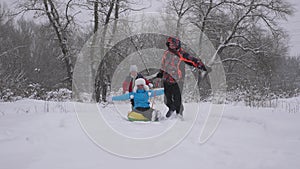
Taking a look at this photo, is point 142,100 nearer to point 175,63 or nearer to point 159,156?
point 175,63

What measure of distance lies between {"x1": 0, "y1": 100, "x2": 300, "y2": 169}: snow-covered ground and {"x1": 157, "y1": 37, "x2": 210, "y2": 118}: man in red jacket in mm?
946

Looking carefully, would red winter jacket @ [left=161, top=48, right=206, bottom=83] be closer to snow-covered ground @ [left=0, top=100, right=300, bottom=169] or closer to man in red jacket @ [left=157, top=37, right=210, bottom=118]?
man in red jacket @ [left=157, top=37, right=210, bottom=118]

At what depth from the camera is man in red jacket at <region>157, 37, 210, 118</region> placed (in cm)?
522

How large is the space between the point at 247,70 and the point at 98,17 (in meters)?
11.2

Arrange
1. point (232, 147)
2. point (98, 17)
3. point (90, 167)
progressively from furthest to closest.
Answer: point (98, 17) → point (232, 147) → point (90, 167)

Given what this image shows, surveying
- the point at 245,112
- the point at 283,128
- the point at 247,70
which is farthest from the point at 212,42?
the point at 283,128

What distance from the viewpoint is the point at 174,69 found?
5316 millimetres

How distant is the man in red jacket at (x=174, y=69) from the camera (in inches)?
205

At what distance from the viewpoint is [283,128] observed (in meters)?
4.06

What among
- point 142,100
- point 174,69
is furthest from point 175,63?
point 142,100

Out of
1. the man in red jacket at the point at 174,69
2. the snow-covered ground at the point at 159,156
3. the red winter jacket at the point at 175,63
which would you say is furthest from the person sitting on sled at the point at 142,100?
the snow-covered ground at the point at 159,156

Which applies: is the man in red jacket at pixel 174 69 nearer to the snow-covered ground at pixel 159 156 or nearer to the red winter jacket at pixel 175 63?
the red winter jacket at pixel 175 63

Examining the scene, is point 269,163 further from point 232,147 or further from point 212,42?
point 212,42

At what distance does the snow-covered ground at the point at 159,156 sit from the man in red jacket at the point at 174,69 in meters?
0.95
